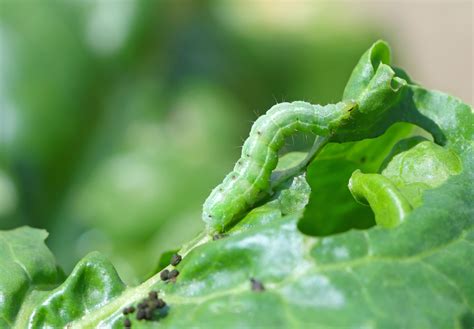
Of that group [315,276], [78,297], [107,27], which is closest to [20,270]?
[78,297]

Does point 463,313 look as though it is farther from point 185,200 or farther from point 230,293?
point 185,200

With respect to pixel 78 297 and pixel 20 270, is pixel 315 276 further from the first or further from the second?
pixel 20 270

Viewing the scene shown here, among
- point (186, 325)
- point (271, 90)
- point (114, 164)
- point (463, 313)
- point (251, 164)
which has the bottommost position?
point (463, 313)

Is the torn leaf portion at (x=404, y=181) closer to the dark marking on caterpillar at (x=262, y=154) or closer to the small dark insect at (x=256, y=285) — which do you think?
the dark marking on caterpillar at (x=262, y=154)

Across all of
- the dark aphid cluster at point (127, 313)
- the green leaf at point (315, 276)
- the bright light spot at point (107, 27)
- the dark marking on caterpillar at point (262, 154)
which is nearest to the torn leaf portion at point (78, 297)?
the green leaf at point (315, 276)

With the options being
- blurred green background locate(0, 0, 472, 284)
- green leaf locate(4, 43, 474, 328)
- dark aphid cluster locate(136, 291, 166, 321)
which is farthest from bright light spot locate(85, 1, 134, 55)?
dark aphid cluster locate(136, 291, 166, 321)

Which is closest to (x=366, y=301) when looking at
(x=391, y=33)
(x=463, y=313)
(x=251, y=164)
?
(x=463, y=313)
